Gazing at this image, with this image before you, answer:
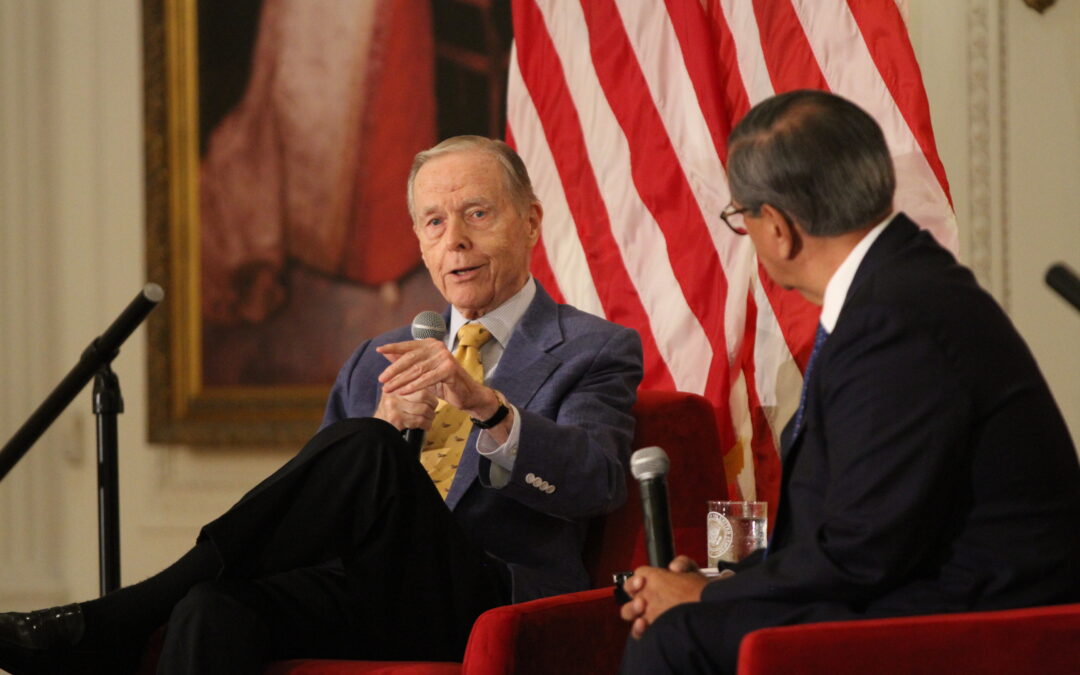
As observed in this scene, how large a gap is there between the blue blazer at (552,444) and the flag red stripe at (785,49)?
78 cm

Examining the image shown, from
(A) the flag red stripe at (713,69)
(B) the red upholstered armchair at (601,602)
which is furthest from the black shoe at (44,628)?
(A) the flag red stripe at (713,69)

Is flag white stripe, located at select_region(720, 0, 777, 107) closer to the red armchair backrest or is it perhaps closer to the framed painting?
the red armchair backrest

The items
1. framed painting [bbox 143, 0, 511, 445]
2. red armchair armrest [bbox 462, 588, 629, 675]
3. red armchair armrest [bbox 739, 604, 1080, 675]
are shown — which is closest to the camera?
red armchair armrest [bbox 739, 604, 1080, 675]

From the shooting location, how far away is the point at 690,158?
3.18 m

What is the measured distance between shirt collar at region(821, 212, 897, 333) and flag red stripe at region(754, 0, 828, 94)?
1319 mm

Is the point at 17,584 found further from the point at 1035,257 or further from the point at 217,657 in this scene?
the point at 1035,257

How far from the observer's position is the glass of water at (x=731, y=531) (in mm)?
2406

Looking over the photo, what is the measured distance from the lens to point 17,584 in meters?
4.18

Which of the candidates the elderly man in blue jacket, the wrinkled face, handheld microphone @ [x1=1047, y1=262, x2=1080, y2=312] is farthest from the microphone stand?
handheld microphone @ [x1=1047, y1=262, x2=1080, y2=312]

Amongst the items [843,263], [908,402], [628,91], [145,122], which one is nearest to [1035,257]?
[628,91]

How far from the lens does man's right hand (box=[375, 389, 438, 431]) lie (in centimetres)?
237

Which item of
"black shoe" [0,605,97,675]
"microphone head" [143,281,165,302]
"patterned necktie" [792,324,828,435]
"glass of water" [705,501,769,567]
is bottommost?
"black shoe" [0,605,97,675]

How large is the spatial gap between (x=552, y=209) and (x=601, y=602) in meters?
1.50

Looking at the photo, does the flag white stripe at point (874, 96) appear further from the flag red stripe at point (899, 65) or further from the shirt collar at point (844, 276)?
the shirt collar at point (844, 276)
